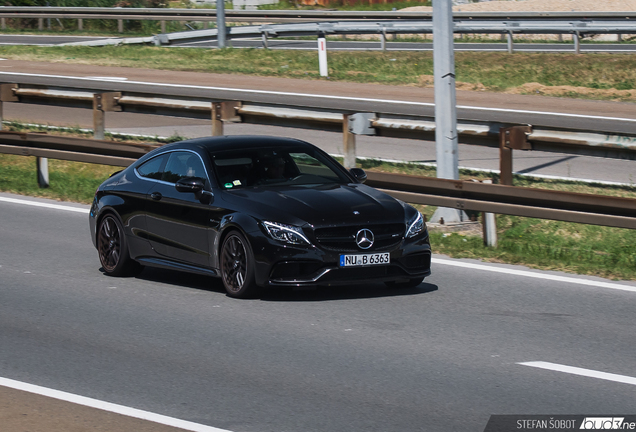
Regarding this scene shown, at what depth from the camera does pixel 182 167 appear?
33.1ft

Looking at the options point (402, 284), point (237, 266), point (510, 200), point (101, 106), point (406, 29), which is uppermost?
point (406, 29)

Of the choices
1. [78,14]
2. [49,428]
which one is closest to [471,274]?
[49,428]

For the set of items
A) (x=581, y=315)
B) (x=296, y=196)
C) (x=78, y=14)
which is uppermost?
(x=78, y=14)

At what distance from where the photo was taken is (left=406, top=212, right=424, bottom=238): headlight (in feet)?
29.9

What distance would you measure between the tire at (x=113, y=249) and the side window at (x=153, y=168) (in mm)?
554

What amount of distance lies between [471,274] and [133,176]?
3572 mm

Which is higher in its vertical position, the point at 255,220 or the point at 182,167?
the point at 182,167

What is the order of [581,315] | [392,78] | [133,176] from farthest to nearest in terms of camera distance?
[392,78]
[133,176]
[581,315]

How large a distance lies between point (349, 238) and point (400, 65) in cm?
2177

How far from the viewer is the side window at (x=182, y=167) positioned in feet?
32.3

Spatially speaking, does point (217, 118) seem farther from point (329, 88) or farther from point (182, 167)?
point (329, 88)

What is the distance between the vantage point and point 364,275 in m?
8.87

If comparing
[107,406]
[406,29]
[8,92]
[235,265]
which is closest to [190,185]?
[235,265]

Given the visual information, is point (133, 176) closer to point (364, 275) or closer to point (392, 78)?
point (364, 275)
